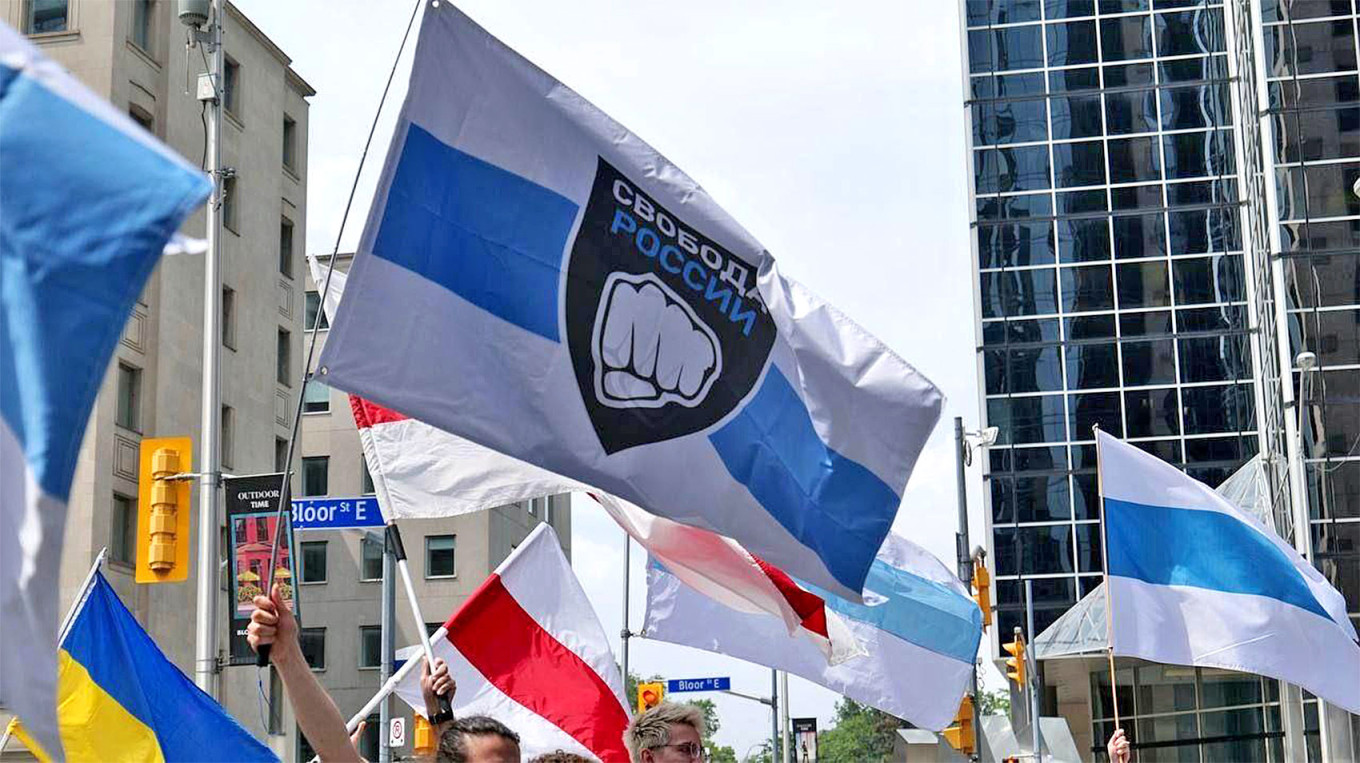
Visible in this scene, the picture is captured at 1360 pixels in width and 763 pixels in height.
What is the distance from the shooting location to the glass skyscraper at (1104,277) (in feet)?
210

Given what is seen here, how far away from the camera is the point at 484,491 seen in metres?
8.61

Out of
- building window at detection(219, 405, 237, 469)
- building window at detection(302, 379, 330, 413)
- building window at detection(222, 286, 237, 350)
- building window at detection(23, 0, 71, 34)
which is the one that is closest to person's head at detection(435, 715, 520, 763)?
building window at detection(23, 0, 71, 34)

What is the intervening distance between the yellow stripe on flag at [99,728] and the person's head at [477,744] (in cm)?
390

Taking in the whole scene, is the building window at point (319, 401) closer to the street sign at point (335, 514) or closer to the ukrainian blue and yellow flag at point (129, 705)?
the street sign at point (335, 514)

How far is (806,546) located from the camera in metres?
7.64

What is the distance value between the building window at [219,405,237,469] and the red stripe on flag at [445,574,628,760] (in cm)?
3304

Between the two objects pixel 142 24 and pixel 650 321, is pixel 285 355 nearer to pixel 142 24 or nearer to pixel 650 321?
pixel 142 24

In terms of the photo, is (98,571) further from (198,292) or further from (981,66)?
(981,66)

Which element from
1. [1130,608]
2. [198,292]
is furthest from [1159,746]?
[1130,608]

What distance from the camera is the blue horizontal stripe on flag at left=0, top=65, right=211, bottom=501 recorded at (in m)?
3.43

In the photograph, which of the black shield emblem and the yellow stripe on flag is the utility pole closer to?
the yellow stripe on flag

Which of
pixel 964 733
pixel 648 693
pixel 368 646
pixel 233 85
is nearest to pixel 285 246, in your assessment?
pixel 233 85

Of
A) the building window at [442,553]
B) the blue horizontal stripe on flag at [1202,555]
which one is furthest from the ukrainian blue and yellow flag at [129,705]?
the building window at [442,553]

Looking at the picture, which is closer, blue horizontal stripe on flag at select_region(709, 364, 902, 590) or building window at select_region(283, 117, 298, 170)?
blue horizontal stripe on flag at select_region(709, 364, 902, 590)
